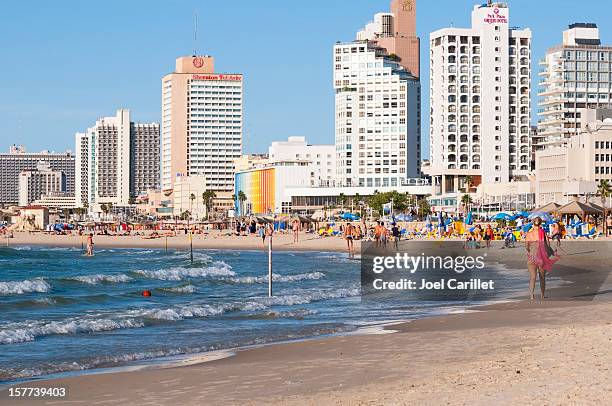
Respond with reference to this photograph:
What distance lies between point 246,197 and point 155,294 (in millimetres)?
159662

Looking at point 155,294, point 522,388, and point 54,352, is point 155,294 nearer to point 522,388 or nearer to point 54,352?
point 54,352

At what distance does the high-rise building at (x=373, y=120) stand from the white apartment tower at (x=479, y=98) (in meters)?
18.8

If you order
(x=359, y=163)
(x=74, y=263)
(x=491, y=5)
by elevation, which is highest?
(x=491, y=5)

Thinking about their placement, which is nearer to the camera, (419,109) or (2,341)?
(2,341)

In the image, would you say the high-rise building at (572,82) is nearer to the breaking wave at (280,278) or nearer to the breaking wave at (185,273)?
the breaking wave at (185,273)

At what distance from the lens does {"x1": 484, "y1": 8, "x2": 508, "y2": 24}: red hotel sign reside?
14450 centimetres

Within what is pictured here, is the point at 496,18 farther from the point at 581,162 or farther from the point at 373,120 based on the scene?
the point at 581,162

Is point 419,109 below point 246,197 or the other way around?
the other way around

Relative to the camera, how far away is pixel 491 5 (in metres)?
147

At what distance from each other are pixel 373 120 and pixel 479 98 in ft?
84.4

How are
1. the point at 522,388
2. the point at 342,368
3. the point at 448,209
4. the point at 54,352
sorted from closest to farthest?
the point at 522,388 → the point at 342,368 → the point at 54,352 → the point at 448,209

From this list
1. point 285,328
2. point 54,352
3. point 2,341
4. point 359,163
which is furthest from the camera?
point 359,163

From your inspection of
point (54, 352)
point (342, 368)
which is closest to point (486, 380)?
point (342, 368)

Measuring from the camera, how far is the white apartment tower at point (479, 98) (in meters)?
144
